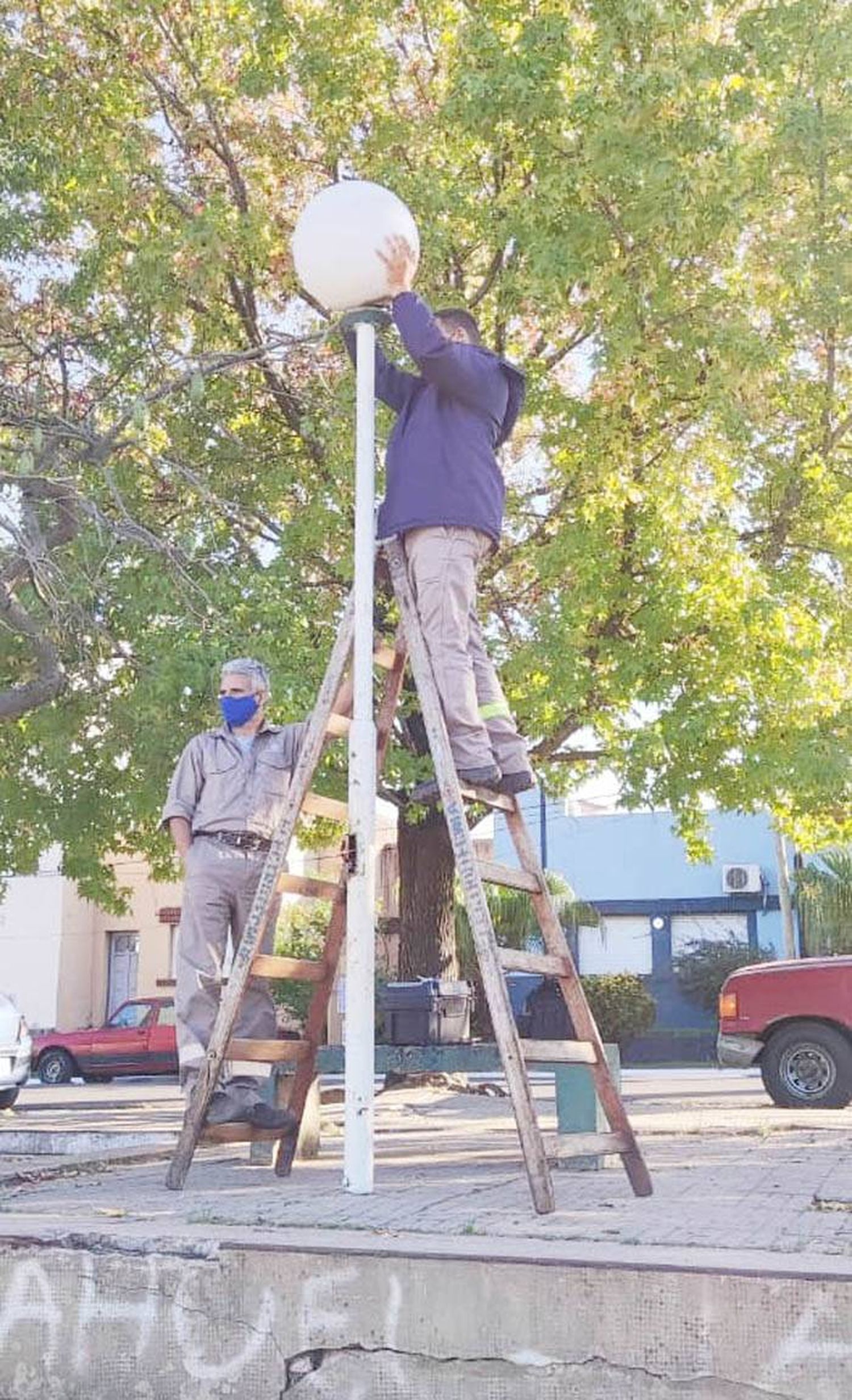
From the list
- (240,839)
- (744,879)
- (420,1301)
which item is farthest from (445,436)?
(744,879)

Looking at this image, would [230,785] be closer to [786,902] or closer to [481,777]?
[481,777]

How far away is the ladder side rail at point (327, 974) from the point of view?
209 inches

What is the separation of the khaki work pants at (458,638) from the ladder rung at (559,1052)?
953 mm

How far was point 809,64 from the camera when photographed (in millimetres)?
11109

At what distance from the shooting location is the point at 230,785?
18.4ft

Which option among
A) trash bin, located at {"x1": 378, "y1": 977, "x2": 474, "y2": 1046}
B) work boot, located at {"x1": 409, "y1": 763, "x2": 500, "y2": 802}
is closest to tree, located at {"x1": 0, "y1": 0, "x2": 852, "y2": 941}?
trash bin, located at {"x1": 378, "y1": 977, "x2": 474, "y2": 1046}

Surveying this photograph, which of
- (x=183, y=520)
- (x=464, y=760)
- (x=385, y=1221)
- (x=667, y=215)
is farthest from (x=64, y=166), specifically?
(x=385, y=1221)

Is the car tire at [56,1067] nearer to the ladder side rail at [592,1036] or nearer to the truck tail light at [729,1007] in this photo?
the truck tail light at [729,1007]

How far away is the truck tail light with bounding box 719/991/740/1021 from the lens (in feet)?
41.3

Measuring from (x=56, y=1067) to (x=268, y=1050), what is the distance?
80.9 feet

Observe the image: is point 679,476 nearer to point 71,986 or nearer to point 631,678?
point 631,678

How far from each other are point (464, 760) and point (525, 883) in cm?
48

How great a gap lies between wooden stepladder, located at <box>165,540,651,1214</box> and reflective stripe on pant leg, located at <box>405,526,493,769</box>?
0.20 feet

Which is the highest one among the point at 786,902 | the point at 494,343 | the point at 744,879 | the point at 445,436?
the point at 494,343
